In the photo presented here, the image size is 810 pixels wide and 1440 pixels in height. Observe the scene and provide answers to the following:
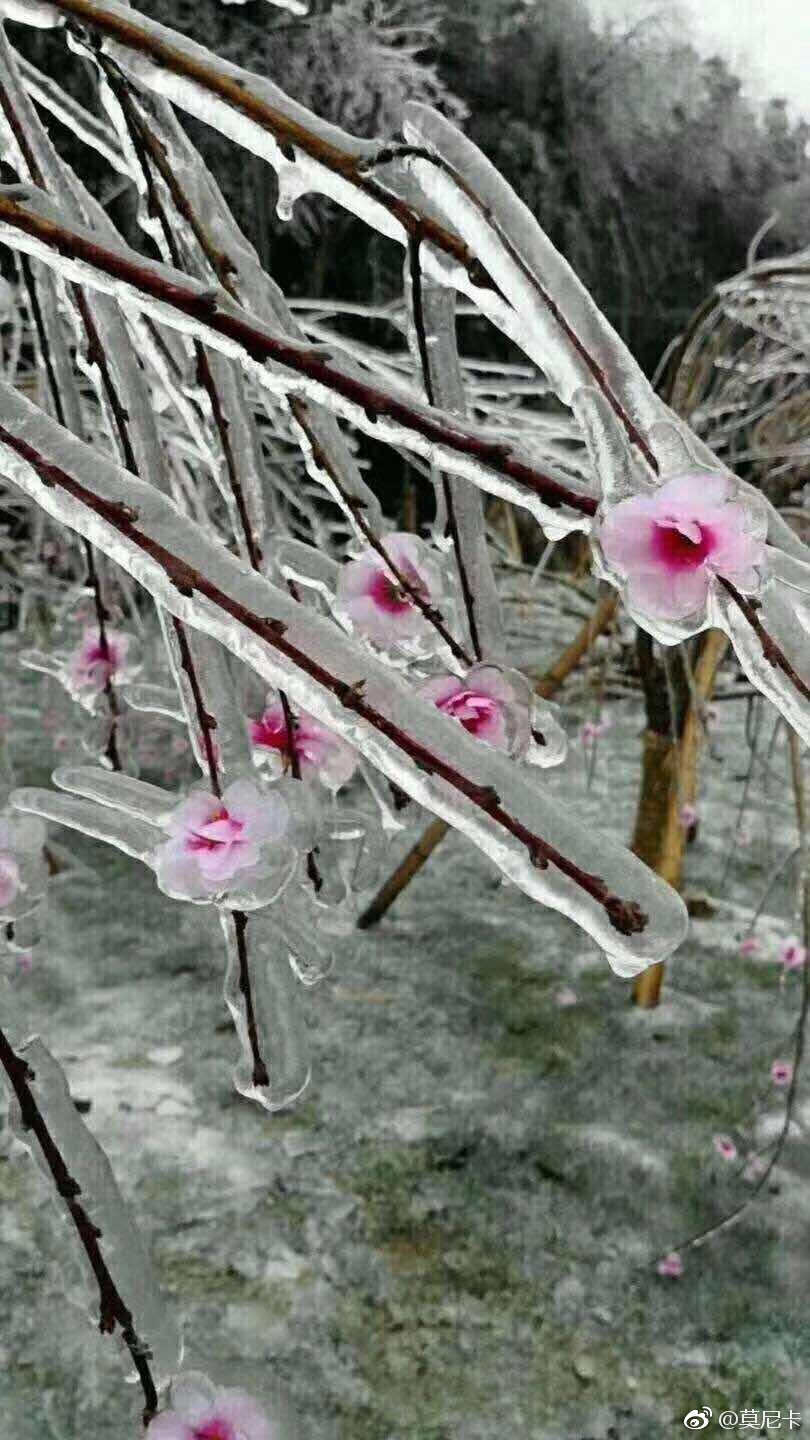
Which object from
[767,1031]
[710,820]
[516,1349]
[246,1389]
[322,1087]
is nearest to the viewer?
[246,1389]

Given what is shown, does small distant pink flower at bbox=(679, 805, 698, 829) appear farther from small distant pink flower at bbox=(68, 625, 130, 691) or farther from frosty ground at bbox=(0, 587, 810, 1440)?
small distant pink flower at bbox=(68, 625, 130, 691)

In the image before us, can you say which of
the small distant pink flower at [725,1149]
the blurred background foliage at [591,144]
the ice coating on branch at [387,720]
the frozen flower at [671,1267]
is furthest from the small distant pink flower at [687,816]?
the blurred background foliage at [591,144]

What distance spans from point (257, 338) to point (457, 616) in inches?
8.7

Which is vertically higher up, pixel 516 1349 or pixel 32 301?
pixel 32 301

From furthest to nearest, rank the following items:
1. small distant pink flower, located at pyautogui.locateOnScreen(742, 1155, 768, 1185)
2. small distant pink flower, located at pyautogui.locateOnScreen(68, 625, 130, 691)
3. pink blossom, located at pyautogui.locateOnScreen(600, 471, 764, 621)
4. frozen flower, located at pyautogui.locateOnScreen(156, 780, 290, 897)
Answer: small distant pink flower, located at pyautogui.locateOnScreen(742, 1155, 768, 1185)
small distant pink flower, located at pyautogui.locateOnScreen(68, 625, 130, 691)
frozen flower, located at pyautogui.locateOnScreen(156, 780, 290, 897)
pink blossom, located at pyautogui.locateOnScreen(600, 471, 764, 621)

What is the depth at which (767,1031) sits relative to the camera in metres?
1.94

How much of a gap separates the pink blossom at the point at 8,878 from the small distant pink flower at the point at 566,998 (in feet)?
5.32

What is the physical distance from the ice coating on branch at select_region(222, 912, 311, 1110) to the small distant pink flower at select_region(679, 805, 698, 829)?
1297 millimetres

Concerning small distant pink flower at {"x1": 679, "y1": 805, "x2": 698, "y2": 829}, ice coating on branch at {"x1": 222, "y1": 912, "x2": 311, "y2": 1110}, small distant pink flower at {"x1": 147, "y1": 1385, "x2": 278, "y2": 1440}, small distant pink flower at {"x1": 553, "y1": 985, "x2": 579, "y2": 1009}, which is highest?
ice coating on branch at {"x1": 222, "y1": 912, "x2": 311, "y2": 1110}

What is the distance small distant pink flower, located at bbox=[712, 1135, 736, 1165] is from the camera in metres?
1.64

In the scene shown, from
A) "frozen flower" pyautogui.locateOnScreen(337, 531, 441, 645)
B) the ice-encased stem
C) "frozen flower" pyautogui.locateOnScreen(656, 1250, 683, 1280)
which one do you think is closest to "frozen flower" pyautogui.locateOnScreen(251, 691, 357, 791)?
"frozen flower" pyautogui.locateOnScreen(337, 531, 441, 645)

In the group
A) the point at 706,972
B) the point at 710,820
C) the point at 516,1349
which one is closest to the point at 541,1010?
the point at 706,972

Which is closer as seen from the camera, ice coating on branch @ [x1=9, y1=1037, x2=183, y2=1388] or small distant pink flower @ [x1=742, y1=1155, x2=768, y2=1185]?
ice coating on branch @ [x1=9, y1=1037, x2=183, y2=1388]

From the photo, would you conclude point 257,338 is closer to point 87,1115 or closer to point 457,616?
point 457,616
